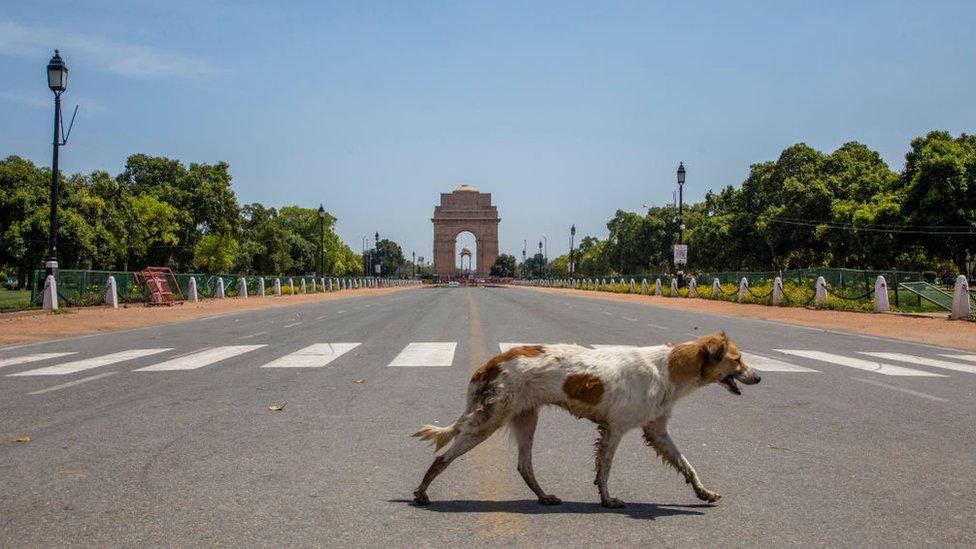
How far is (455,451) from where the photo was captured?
4.63 m

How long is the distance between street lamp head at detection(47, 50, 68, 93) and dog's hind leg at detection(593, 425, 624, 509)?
24.7m

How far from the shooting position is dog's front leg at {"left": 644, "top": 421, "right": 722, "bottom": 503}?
4.77 m

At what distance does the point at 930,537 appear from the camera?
4.20 metres

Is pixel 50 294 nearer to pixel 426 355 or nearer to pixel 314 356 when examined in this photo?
pixel 314 356

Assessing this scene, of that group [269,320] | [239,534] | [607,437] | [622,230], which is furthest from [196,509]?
[622,230]

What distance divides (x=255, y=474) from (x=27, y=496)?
1356mm

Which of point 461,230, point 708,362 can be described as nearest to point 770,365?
point 708,362

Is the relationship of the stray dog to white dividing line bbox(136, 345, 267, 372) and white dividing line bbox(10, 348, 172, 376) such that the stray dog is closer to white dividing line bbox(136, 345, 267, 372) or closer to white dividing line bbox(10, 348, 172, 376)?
white dividing line bbox(136, 345, 267, 372)

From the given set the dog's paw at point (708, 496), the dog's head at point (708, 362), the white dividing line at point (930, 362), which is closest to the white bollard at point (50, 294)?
the white dividing line at point (930, 362)

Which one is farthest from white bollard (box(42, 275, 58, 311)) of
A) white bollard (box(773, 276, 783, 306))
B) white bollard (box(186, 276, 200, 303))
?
white bollard (box(773, 276, 783, 306))

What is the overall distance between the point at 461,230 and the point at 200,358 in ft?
527

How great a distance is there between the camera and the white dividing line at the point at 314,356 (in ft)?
38.7

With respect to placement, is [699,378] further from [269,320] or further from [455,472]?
[269,320]

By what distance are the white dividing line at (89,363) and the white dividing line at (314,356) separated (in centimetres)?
245
